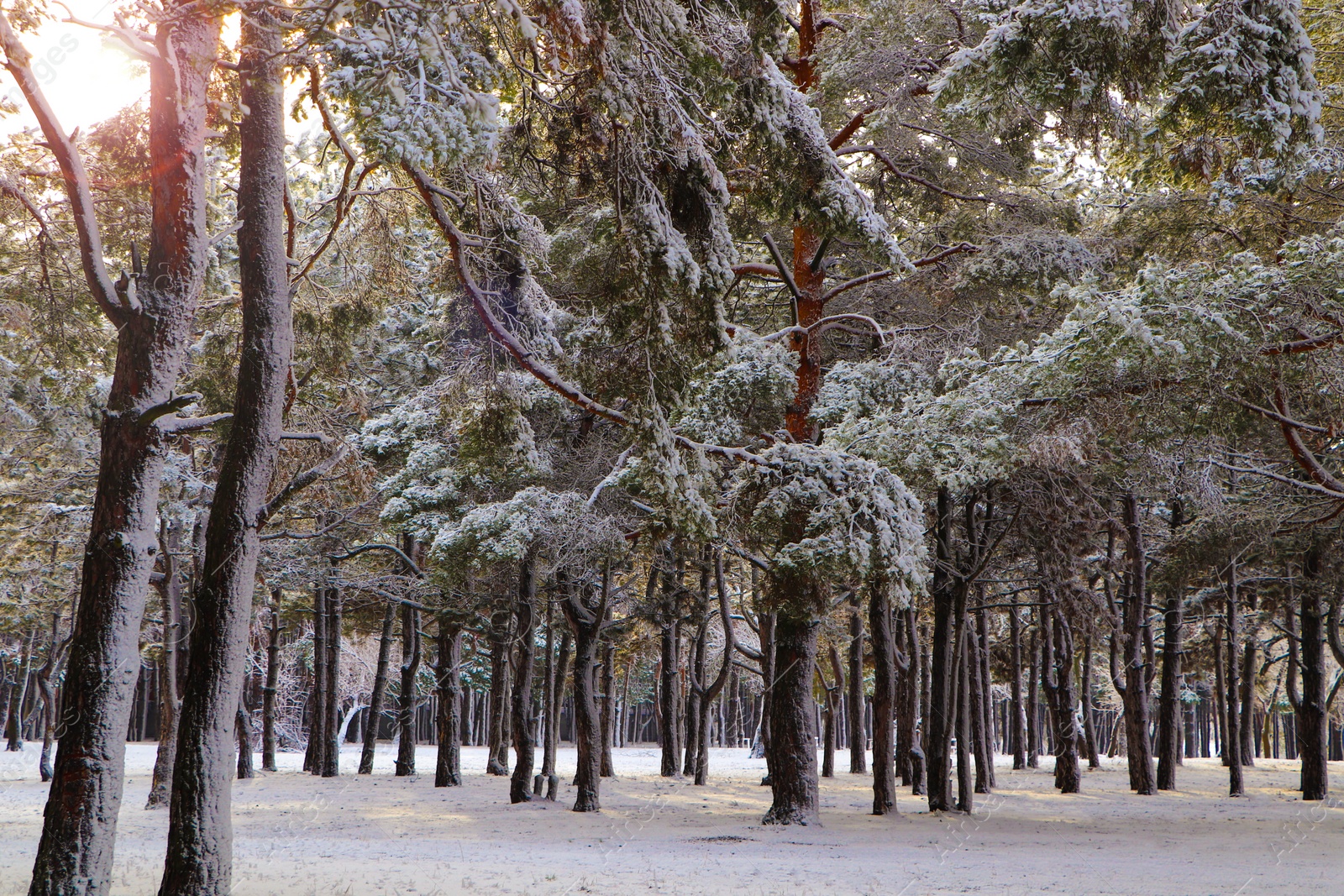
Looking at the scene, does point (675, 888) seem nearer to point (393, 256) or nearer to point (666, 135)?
point (666, 135)

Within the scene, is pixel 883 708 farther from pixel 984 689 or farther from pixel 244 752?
pixel 244 752

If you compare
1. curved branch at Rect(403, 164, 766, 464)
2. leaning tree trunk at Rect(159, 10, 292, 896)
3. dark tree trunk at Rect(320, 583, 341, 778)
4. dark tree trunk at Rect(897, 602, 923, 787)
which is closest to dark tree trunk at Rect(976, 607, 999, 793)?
dark tree trunk at Rect(897, 602, 923, 787)

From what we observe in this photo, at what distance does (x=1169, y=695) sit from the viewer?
2277 centimetres

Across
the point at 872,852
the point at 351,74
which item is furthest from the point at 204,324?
the point at 872,852

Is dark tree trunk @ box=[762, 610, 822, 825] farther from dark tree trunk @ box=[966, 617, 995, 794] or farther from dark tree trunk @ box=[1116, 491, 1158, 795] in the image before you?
dark tree trunk @ box=[1116, 491, 1158, 795]

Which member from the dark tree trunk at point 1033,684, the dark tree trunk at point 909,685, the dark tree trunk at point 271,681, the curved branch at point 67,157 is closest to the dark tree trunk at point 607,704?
the dark tree trunk at point 909,685

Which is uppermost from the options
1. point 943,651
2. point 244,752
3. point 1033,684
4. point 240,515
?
point 240,515

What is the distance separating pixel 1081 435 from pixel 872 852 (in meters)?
5.53

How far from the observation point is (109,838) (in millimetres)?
7078

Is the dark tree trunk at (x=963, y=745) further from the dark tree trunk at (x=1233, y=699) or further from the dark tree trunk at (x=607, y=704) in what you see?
the dark tree trunk at (x=607, y=704)

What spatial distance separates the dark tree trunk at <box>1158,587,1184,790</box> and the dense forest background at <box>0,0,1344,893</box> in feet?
0.60

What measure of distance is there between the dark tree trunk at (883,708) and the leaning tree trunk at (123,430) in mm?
12084

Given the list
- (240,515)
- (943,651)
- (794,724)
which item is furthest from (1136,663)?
(240,515)

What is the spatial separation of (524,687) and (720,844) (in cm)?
709
